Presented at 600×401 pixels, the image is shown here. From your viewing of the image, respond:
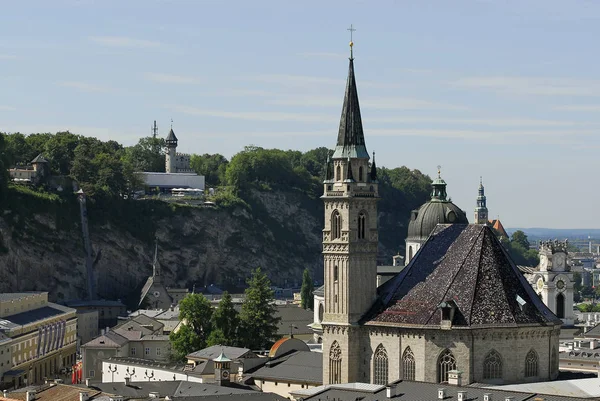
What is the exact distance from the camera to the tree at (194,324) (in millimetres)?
126312

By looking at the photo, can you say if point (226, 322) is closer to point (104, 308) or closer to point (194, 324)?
point (194, 324)

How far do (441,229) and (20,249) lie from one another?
351 ft

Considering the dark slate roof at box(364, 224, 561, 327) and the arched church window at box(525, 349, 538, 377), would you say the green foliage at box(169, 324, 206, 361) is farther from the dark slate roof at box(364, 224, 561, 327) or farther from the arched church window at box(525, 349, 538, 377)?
the arched church window at box(525, 349, 538, 377)

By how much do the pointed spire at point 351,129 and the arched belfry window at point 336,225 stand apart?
3.62 meters

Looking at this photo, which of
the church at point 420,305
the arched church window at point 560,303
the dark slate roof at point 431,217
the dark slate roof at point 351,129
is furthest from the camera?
the dark slate roof at point 431,217

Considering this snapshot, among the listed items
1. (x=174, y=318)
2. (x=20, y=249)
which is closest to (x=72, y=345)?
(x=174, y=318)

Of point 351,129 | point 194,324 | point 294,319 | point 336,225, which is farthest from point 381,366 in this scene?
point 294,319

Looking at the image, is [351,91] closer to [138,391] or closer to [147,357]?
[138,391]

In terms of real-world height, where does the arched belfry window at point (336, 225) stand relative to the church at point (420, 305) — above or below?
above

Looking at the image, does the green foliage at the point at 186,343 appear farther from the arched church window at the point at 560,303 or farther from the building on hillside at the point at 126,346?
the arched church window at the point at 560,303

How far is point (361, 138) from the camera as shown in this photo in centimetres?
9150

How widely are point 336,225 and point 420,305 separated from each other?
7723 mm

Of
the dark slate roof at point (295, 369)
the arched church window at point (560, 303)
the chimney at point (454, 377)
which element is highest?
the arched church window at point (560, 303)

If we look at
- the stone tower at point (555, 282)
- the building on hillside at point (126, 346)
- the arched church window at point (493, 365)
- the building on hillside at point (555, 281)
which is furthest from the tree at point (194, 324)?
the arched church window at point (493, 365)
